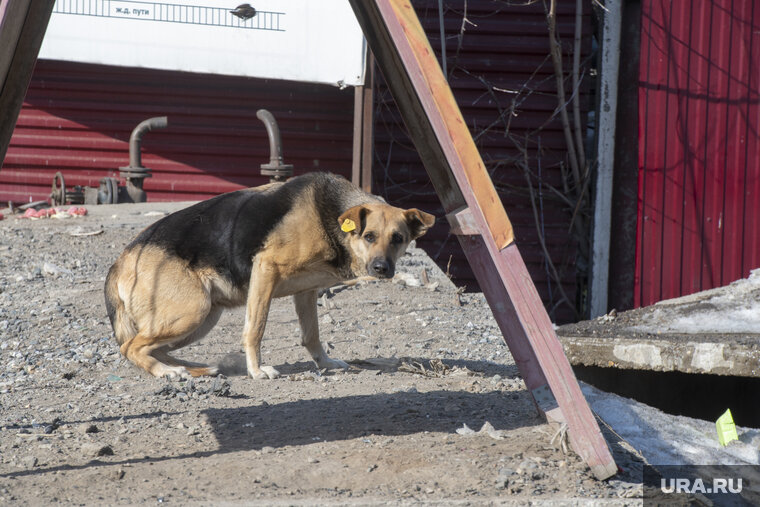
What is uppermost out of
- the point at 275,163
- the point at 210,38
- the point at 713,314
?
the point at 210,38

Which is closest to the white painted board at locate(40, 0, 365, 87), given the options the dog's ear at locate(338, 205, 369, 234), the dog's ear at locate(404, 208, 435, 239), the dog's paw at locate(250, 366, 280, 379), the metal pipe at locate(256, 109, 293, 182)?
the metal pipe at locate(256, 109, 293, 182)

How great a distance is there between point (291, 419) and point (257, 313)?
3.72ft

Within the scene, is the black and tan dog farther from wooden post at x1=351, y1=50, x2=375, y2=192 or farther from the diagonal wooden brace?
wooden post at x1=351, y1=50, x2=375, y2=192

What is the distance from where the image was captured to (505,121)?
31.8 feet

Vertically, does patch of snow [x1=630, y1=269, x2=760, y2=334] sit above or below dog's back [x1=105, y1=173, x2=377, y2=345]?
below

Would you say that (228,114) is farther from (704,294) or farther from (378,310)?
(704,294)

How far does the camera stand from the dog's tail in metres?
5.16

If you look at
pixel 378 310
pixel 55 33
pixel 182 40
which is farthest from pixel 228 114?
pixel 378 310

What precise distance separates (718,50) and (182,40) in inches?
243

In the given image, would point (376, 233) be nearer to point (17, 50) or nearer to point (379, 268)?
point (379, 268)

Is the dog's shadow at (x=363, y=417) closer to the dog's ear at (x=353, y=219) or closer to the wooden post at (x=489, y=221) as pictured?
the wooden post at (x=489, y=221)

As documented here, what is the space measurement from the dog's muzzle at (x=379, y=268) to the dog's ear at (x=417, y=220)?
40 cm

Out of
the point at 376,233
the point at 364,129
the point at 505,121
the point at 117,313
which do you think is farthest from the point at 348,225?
the point at 505,121

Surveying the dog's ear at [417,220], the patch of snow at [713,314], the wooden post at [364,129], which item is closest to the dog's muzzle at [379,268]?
the dog's ear at [417,220]
